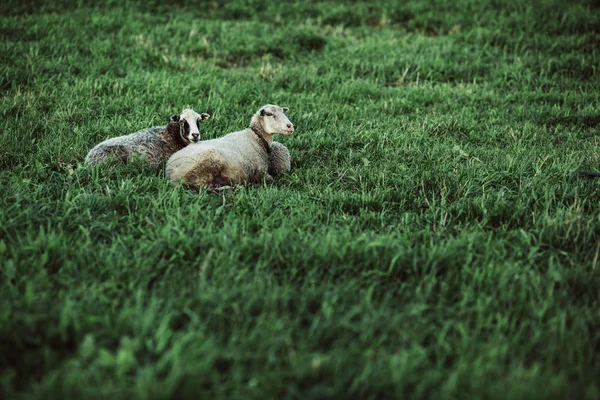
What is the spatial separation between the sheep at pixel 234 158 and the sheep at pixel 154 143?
1.31 ft

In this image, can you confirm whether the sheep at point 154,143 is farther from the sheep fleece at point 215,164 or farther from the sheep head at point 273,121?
the sheep head at point 273,121

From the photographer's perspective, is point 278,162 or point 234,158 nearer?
point 234,158

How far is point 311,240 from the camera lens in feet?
11.6

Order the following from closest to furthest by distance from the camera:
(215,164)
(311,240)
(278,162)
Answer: (311,240) → (215,164) → (278,162)

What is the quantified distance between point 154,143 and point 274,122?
134 cm

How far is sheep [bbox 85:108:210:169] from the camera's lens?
16.2ft

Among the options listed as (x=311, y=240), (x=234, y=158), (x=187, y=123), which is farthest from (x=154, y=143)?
(x=311, y=240)

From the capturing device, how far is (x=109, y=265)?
10.3 ft

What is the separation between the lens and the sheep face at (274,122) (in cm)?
548

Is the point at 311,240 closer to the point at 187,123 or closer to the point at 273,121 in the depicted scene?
the point at 273,121

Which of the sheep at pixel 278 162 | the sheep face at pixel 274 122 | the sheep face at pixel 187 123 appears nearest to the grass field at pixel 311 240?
the sheep at pixel 278 162

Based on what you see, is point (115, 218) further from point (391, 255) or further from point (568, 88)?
point (568, 88)

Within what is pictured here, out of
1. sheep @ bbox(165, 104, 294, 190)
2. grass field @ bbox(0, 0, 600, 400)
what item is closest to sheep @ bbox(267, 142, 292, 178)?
sheep @ bbox(165, 104, 294, 190)

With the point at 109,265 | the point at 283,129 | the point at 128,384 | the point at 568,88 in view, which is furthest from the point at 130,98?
the point at 568,88
